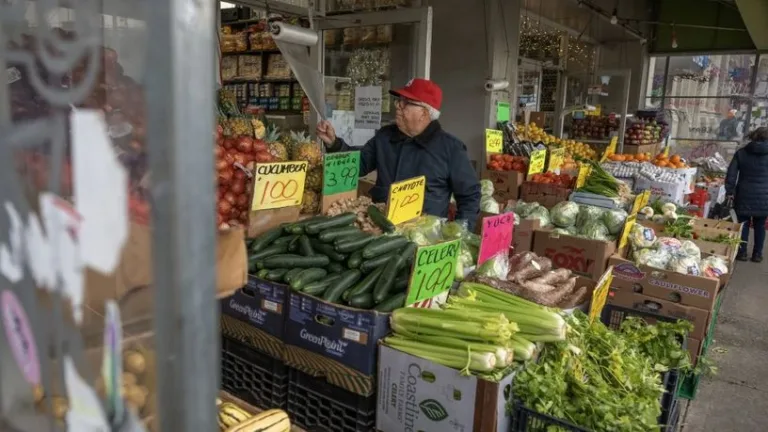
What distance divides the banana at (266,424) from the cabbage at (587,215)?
355cm

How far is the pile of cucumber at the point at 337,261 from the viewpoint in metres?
2.30

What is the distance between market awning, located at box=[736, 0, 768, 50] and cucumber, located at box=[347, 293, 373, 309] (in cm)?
727

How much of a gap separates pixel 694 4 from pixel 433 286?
540 inches

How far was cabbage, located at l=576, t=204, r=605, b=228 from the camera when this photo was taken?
4609 millimetres

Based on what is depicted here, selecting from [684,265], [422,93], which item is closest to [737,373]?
[684,265]

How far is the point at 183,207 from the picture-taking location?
61 centimetres

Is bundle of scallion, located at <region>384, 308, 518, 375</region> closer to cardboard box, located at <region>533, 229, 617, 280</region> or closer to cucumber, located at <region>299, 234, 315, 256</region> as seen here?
cucumber, located at <region>299, 234, 315, 256</region>

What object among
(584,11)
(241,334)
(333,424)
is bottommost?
(333,424)

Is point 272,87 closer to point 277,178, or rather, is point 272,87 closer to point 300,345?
point 277,178

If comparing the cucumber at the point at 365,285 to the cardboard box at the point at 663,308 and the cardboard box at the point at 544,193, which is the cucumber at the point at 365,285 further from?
the cardboard box at the point at 544,193

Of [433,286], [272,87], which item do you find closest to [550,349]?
[433,286]

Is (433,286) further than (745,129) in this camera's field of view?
No

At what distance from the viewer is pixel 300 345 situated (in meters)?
2.29

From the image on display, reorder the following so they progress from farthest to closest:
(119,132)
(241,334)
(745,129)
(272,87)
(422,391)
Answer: (745,129), (272,87), (241,334), (422,391), (119,132)
